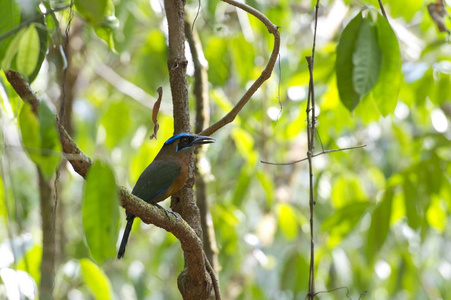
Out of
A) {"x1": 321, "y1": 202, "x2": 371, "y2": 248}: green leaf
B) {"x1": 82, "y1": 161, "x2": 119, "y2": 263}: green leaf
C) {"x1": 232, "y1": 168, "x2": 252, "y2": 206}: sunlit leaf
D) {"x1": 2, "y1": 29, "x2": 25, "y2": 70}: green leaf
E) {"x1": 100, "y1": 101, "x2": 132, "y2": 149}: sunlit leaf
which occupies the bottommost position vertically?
{"x1": 82, "y1": 161, "x2": 119, "y2": 263}: green leaf

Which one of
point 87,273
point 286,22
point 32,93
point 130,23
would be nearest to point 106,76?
point 130,23

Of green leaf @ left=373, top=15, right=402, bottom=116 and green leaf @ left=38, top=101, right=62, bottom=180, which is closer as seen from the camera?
green leaf @ left=38, top=101, right=62, bottom=180

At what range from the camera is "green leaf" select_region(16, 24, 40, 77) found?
6.40ft

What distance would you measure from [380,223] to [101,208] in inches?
121

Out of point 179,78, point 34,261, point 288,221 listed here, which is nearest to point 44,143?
point 179,78

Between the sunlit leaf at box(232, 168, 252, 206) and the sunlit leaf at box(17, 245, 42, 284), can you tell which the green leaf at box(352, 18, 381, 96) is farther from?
the sunlit leaf at box(232, 168, 252, 206)

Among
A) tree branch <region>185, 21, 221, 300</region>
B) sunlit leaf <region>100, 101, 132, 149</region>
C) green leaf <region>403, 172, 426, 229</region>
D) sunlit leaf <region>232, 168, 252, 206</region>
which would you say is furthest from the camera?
sunlit leaf <region>232, 168, 252, 206</region>

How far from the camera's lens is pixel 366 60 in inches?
118

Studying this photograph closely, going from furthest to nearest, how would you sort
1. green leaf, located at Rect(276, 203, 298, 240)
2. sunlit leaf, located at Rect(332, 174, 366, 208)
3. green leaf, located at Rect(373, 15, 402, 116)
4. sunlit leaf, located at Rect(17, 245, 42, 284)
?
sunlit leaf, located at Rect(332, 174, 366, 208), green leaf, located at Rect(276, 203, 298, 240), sunlit leaf, located at Rect(17, 245, 42, 284), green leaf, located at Rect(373, 15, 402, 116)

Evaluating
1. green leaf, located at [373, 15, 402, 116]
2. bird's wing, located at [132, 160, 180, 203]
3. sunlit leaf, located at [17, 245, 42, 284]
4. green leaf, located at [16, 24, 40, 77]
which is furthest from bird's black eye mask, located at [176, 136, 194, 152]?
green leaf, located at [16, 24, 40, 77]

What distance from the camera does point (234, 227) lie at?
5254 millimetres

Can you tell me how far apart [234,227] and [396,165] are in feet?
5.32

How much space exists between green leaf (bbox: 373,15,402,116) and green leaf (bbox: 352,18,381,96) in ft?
0.13

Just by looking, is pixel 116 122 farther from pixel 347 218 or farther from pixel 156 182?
pixel 347 218
